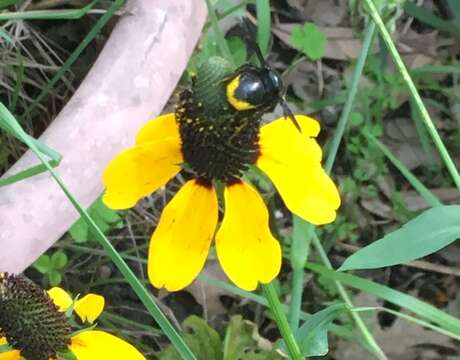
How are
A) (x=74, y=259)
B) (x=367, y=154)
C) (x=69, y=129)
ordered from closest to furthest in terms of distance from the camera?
(x=69, y=129)
(x=74, y=259)
(x=367, y=154)

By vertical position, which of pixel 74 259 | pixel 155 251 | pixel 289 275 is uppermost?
pixel 155 251

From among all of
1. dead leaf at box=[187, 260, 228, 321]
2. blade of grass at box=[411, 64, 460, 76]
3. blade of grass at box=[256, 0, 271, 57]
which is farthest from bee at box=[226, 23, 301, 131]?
blade of grass at box=[411, 64, 460, 76]

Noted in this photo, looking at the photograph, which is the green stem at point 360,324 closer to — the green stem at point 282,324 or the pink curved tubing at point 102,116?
the green stem at point 282,324

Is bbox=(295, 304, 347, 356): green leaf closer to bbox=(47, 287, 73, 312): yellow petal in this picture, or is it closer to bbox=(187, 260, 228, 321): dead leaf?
bbox=(47, 287, 73, 312): yellow petal

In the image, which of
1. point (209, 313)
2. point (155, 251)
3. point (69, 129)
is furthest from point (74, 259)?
point (155, 251)

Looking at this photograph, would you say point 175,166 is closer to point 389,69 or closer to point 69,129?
point 69,129

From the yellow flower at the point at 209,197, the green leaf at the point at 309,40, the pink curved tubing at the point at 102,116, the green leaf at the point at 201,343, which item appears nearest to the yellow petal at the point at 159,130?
the yellow flower at the point at 209,197
